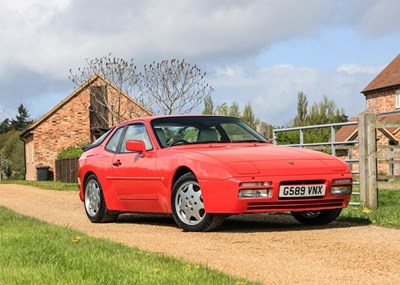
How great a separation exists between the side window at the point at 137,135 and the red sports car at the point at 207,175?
0.05 ft

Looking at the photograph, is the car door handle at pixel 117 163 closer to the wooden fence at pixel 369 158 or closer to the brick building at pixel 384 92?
the wooden fence at pixel 369 158

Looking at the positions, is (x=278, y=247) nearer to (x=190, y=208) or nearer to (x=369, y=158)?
(x=190, y=208)

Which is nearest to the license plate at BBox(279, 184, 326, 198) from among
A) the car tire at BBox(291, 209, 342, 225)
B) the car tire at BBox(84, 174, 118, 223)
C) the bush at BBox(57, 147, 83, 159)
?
the car tire at BBox(291, 209, 342, 225)

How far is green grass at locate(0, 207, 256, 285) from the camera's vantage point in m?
5.54

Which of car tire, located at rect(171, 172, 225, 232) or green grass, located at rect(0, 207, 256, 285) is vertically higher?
car tire, located at rect(171, 172, 225, 232)

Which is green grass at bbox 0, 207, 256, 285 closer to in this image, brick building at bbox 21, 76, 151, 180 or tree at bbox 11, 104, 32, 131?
brick building at bbox 21, 76, 151, 180

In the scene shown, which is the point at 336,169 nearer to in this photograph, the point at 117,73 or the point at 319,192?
the point at 319,192

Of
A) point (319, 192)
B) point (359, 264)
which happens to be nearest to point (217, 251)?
point (359, 264)

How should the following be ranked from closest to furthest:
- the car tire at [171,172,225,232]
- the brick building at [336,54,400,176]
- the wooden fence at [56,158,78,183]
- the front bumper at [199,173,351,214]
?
1. the front bumper at [199,173,351,214]
2. the car tire at [171,172,225,232]
3. the wooden fence at [56,158,78,183]
4. the brick building at [336,54,400,176]

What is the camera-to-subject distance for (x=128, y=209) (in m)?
10.6

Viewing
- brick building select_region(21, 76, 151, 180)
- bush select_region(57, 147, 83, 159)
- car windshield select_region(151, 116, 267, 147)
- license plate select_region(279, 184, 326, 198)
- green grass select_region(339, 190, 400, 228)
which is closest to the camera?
license plate select_region(279, 184, 326, 198)

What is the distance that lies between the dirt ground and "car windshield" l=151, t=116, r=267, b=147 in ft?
3.71

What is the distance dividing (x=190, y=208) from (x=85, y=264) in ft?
9.88

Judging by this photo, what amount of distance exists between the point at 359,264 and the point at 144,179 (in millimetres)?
4134
